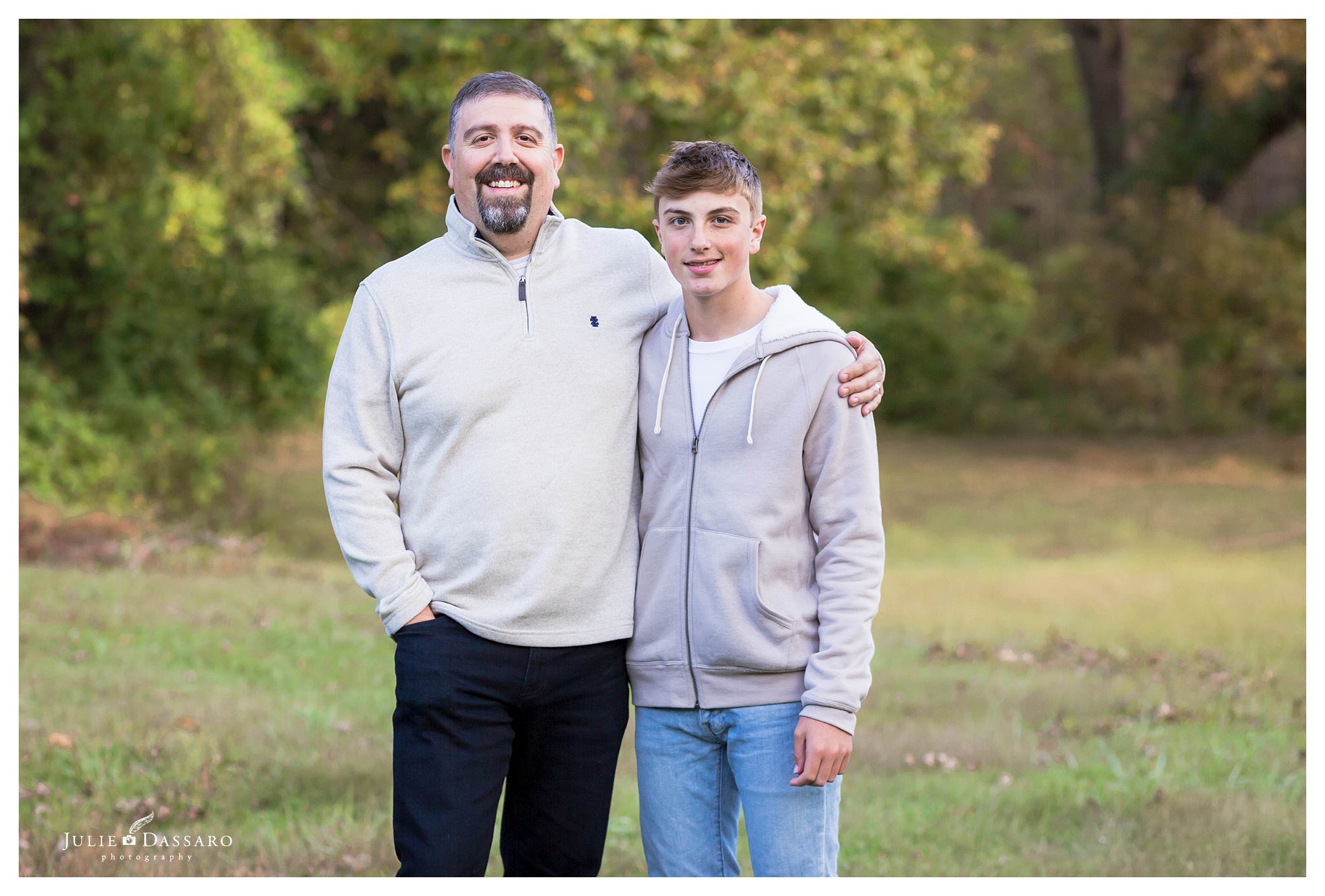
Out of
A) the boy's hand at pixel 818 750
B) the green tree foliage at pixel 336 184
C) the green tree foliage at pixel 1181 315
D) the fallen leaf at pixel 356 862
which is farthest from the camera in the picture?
the green tree foliage at pixel 1181 315

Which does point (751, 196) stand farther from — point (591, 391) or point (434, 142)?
point (434, 142)

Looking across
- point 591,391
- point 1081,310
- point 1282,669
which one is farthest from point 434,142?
point 591,391

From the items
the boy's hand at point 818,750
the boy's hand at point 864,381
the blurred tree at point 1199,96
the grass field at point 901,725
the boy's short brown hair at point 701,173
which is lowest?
the grass field at point 901,725

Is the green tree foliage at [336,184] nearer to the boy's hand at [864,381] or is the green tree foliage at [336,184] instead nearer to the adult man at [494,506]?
the adult man at [494,506]

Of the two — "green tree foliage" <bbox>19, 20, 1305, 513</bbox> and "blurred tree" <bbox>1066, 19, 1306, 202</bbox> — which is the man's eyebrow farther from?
"blurred tree" <bbox>1066, 19, 1306, 202</bbox>

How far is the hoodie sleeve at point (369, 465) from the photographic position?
2920 millimetres

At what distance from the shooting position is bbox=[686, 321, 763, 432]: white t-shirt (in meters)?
2.92

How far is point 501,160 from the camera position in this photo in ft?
9.95

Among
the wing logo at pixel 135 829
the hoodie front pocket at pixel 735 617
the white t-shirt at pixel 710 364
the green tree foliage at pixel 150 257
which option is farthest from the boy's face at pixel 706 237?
the green tree foliage at pixel 150 257

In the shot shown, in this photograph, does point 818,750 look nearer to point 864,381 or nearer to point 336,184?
point 864,381

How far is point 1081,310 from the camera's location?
19.0 metres

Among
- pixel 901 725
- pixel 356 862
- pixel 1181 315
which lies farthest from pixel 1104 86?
pixel 356 862

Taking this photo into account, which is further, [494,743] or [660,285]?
[660,285]

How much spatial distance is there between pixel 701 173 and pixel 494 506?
869 mm
